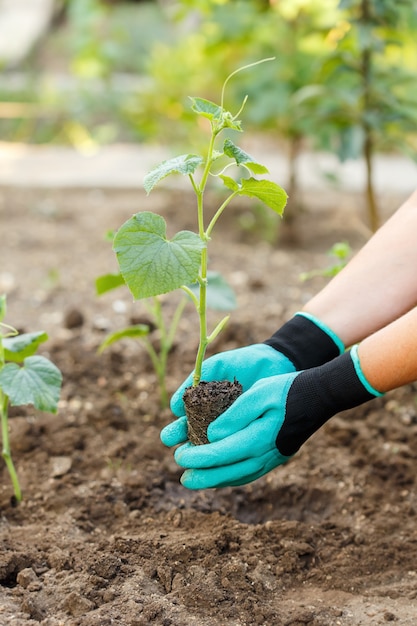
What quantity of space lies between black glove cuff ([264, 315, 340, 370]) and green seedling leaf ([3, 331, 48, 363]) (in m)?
0.54

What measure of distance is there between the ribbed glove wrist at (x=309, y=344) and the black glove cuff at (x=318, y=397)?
0.63ft

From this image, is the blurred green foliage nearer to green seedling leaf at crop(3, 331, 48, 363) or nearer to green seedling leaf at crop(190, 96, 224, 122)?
green seedling leaf at crop(190, 96, 224, 122)

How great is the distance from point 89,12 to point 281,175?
256 cm

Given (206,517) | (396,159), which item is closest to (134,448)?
(206,517)

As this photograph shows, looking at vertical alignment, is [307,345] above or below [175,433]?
above

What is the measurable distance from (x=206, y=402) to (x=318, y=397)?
0.22 meters

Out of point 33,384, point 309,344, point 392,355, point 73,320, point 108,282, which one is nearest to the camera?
point 392,355

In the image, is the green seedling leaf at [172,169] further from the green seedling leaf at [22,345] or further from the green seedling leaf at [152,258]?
the green seedling leaf at [22,345]

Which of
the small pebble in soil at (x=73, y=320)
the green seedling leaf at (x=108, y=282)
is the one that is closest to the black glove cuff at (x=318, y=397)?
the green seedling leaf at (x=108, y=282)

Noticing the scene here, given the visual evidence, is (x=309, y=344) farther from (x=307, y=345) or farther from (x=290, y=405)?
(x=290, y=405)

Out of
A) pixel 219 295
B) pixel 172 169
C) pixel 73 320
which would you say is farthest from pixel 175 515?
pixel 73 320

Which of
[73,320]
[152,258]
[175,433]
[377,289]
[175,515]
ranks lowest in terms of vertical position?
[73,320]

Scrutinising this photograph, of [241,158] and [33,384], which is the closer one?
[241,158]

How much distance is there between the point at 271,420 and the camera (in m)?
1.59
